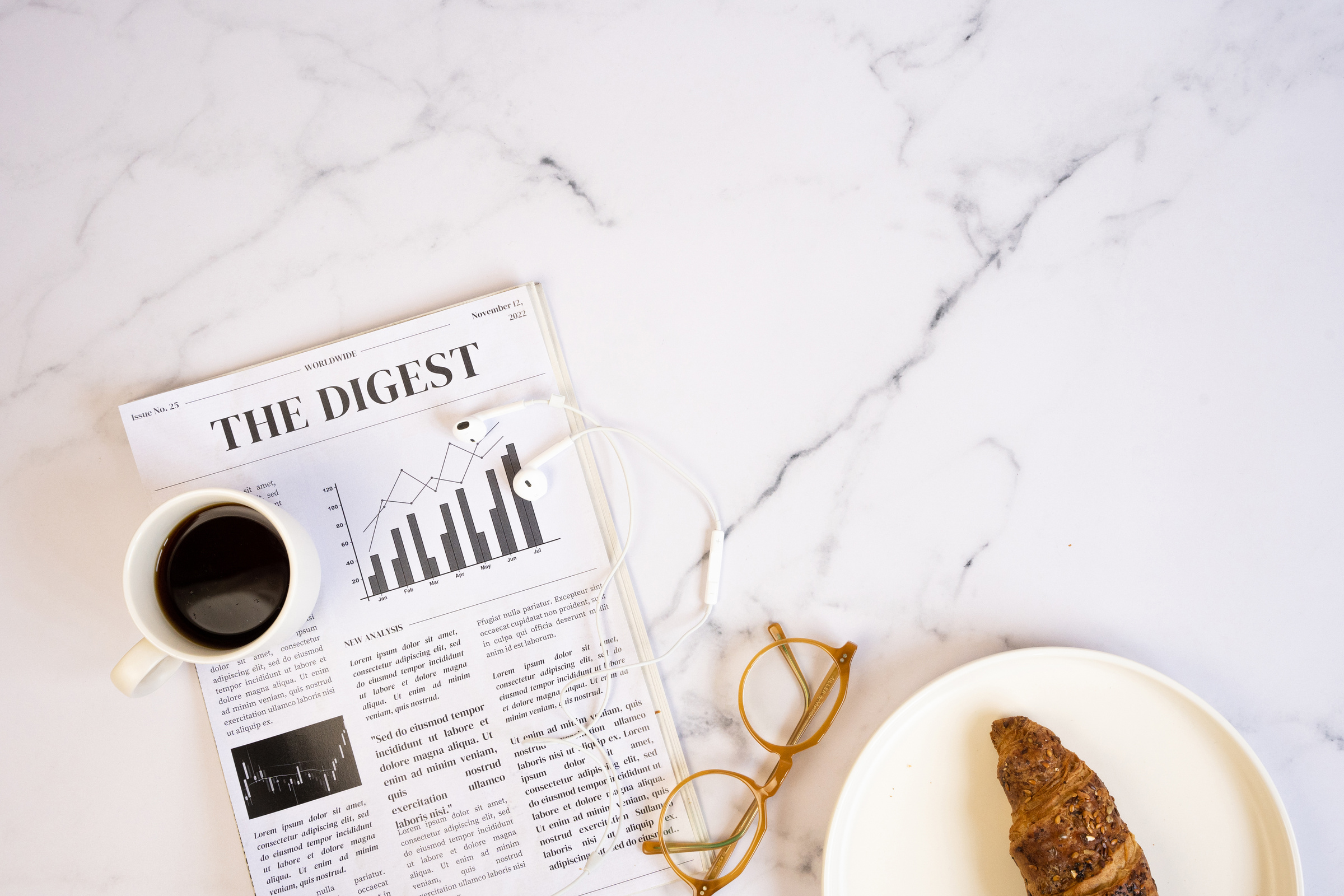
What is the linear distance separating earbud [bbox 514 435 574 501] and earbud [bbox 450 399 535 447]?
0.14 feet

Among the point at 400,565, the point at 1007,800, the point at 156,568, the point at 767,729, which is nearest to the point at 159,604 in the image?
the point at 156,568

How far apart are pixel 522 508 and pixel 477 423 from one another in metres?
0.09

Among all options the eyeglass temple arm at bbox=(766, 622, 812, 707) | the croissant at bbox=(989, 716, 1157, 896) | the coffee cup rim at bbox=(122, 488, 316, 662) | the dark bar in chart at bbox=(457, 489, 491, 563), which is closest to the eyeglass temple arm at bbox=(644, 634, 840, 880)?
the eyeglass temple arm at bbox=(766, 622, 812, 707)

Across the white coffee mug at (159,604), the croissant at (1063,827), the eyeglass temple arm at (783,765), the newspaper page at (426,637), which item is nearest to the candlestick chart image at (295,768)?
the newspaper page at (426,637)

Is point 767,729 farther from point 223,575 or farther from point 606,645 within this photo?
point 223,575

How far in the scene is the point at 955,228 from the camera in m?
0.71

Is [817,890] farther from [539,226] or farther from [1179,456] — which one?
[539,226]

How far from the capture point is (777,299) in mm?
702

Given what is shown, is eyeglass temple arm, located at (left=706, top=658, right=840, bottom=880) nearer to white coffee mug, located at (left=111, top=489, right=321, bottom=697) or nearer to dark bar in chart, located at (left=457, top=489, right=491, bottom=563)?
dark bar in chart, located at (left=457, top=489, right=491, bottom=563)

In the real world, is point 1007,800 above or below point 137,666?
below

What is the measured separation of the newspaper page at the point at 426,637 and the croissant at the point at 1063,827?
28 cm

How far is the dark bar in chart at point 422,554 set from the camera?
0.68 meters

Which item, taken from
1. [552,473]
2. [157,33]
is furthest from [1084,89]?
[157,33]

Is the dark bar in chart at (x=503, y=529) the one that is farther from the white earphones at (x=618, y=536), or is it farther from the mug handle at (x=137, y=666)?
the mug handle at (x=137, y=666)
